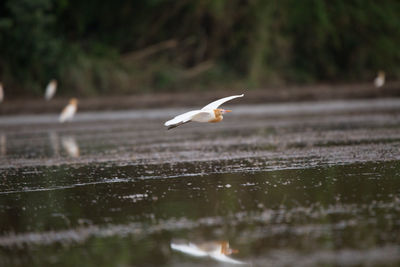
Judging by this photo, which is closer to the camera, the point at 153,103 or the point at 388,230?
the point at 388,230

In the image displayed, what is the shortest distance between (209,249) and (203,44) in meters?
32.2

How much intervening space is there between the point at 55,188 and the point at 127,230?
3492mm

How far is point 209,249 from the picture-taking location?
6688mm

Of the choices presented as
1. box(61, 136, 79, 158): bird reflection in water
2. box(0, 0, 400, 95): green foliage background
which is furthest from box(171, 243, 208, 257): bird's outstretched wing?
box(0, 0, 400, 95): green foliage background

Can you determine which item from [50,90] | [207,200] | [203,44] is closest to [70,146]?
[207,200]

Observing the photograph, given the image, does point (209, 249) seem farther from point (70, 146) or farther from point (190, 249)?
point (70, 146)

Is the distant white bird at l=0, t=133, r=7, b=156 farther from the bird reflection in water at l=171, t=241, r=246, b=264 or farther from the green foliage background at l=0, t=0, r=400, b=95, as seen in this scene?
the bird reflection in water at l=171, t=241, r=246, b=264

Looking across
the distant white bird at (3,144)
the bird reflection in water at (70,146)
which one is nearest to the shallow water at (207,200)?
the bird reflection in water at (70,146)

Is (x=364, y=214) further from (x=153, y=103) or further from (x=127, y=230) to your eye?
(x=153, y=103)

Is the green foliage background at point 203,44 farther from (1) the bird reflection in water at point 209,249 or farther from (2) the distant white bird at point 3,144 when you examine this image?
(1) the bird reflection in water at point 209,249

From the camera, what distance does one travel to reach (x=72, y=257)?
663 centimetres

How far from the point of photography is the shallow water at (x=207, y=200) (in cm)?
659

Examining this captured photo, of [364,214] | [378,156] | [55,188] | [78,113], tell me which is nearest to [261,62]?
[78,113]

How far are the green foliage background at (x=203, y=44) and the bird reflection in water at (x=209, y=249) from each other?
26508 mm
